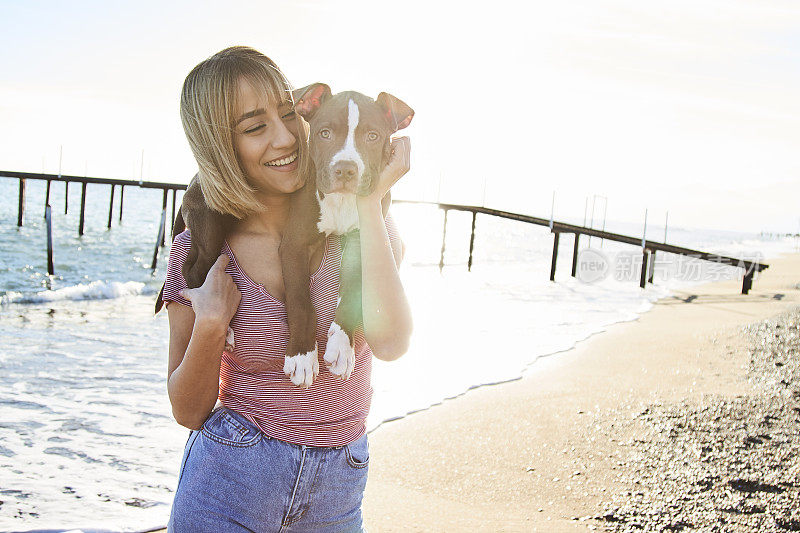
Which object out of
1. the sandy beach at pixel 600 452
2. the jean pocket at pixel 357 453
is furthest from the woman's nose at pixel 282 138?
the sandy beach at pixel 600 452

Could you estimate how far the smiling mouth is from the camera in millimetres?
1881

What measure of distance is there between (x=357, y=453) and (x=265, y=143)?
0.86 m

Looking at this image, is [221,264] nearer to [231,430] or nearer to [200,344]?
[200,344]

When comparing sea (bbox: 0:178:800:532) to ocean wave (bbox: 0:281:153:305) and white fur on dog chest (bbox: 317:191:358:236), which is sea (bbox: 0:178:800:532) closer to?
ocean wave (bbox: 0:281:153:305)

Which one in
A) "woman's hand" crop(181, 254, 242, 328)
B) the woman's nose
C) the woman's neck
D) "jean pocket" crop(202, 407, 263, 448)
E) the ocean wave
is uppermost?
the woman's nose

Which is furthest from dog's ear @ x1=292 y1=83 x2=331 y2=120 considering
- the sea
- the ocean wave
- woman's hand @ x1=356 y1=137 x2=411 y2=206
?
the ocean wave

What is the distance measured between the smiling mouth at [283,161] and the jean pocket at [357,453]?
783 mm

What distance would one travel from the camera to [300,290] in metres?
1.87

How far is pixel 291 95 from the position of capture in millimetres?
1985

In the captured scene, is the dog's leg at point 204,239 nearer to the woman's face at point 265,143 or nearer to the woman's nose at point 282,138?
the woman's face at point 265,143

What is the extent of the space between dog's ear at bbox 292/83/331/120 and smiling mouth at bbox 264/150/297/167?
171 mm

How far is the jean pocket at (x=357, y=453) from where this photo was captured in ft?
5.75

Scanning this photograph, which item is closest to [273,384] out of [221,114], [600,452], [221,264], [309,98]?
[221,264]

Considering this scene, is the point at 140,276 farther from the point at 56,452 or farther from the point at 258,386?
the point at 258,386
